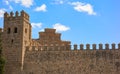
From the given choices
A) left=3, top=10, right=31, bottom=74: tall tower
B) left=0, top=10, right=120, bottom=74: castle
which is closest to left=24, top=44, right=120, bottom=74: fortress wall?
left=0, top=10, right=120, bottom=74: castle

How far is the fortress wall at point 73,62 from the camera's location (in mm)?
31000

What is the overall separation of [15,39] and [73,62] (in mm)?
6510

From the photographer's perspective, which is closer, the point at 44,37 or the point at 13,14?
the point at 13,14

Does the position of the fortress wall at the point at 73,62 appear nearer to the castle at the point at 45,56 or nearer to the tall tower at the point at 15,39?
the castle at the point at 45,56

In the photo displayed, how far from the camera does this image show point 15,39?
3394 centimetres

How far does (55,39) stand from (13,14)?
381 inches

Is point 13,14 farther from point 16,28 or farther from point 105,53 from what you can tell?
point 105,53

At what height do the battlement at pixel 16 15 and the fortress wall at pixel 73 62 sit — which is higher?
the battlement at pixel 16 15

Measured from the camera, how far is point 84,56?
31.9 metres

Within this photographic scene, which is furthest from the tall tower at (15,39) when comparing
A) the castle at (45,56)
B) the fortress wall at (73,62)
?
the fortress wall at (73,62)

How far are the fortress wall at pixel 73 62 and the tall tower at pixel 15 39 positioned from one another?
81 cm

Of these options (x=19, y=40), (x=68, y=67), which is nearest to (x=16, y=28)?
(x=19, y=40)

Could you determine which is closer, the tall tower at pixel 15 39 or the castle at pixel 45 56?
the castle at pixel 45 56

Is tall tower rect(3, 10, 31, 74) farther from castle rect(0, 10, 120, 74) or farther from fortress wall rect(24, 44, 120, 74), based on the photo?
fortress wall rect(24, 44, 120, 74)
